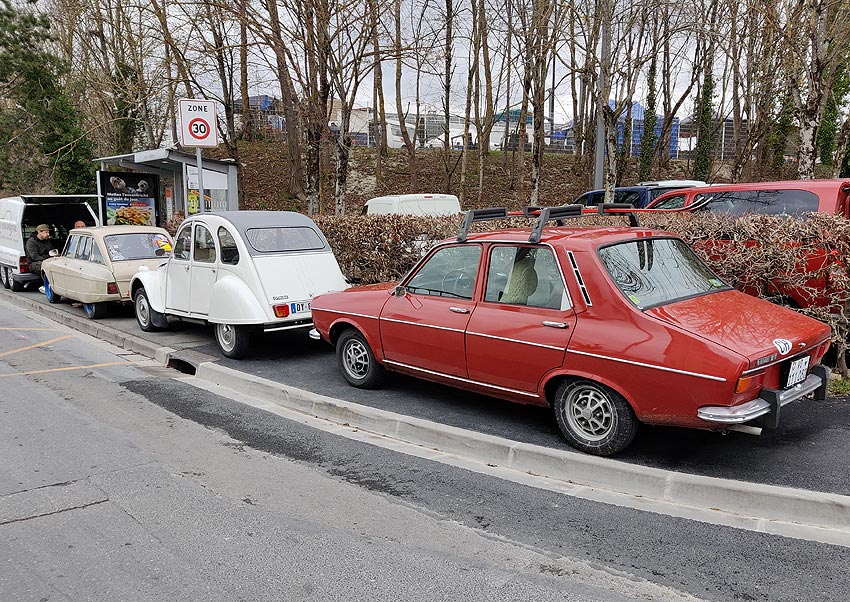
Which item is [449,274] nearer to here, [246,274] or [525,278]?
[525,278]

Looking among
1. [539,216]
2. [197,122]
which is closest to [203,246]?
[197,122]

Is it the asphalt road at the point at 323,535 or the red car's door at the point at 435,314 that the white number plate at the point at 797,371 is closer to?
the asphalt road at the point at 323,535

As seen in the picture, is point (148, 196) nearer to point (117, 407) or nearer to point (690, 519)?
point (117, 407)

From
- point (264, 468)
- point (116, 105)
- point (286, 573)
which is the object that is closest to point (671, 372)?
point (286, 573)

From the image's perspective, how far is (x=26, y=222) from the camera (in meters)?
16.0

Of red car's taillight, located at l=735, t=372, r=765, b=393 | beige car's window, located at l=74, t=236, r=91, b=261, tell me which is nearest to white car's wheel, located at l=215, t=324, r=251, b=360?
beige car's window, located at l=74, t=236, r=91, b=261

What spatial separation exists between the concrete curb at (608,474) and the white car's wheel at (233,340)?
7.10ft

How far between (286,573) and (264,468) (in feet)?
5.25

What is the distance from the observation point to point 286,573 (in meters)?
3.55

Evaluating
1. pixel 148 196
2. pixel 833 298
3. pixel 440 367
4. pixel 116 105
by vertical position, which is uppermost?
pixel 116 105

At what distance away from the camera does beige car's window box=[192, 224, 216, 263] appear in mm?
8781

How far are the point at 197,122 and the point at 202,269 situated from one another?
3.03 metres

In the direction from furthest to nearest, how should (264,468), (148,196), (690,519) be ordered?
(148,196)
(264,468)
(690,519)

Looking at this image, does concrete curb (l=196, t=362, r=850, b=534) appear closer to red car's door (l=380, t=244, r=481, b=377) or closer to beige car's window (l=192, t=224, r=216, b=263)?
red car's door (l=380, t=244, r=481, b=377)
